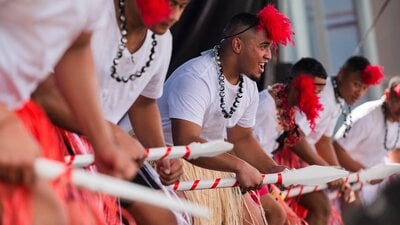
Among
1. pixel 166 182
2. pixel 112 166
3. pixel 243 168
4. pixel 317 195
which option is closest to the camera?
pixel 112 166

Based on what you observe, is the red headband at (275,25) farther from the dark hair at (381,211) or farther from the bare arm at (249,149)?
the dark hair at (381,211)

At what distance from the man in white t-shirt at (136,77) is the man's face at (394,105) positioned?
2.89 metres

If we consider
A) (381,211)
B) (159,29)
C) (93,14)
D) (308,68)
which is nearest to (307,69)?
(308,68)

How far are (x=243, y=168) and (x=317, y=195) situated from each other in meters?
1.72

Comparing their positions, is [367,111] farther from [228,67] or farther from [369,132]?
[228,67]

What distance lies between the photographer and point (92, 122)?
2547 millimetres

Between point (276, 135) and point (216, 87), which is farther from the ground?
point (216, 87)

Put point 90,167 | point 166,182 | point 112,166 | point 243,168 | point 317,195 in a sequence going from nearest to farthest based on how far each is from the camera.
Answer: point 112,166 < point 90,167 < point 166,182 < point 243,168 < point 317,195

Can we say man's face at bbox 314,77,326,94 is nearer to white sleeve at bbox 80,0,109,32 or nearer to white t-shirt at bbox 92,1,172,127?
white t-shirt at bbox 92,1,172,127

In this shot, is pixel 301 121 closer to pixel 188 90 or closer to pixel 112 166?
pixel 188 90

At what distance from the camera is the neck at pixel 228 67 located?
431cm

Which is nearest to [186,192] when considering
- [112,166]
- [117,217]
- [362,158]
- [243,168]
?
[243,168]

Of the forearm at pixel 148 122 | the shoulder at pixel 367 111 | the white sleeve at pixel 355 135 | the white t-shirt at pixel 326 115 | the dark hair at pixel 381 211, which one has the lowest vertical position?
the white sleeve at pixel 355 135

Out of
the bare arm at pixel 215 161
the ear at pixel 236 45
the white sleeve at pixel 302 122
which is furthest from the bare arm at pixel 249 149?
the white sleeve at pixel 302 122
